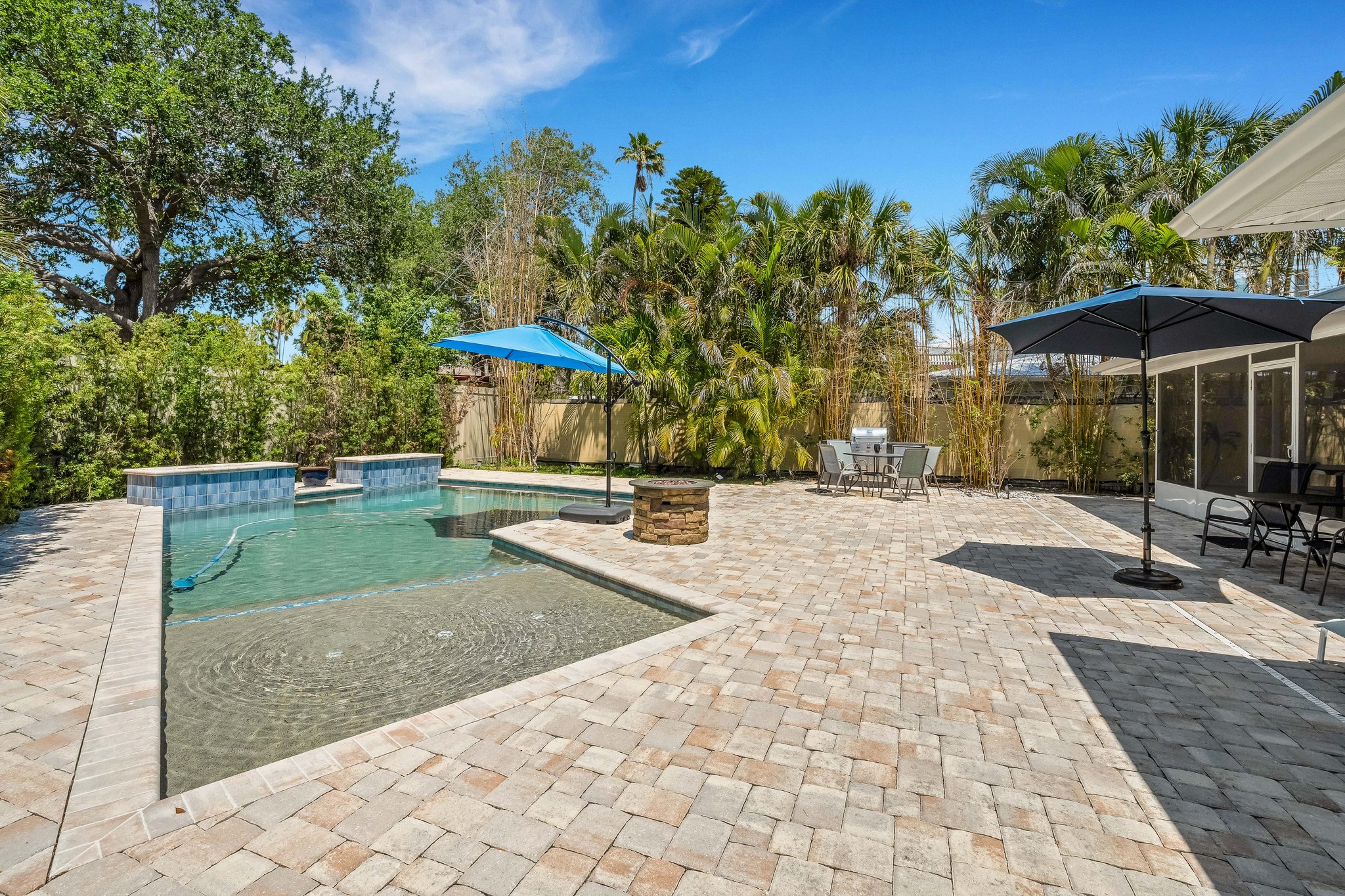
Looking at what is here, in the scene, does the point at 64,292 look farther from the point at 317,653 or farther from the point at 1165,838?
the point at 1165,838

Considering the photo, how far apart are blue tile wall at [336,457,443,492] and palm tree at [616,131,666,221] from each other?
9.60 meters

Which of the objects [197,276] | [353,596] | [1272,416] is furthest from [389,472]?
[1272,416]

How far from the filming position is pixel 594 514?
7582 millimetres

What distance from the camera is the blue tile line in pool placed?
4.25m

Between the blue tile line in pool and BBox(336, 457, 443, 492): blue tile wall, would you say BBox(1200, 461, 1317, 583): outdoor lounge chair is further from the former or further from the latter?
BBox(336, 457, 443, 492): blue tile wall

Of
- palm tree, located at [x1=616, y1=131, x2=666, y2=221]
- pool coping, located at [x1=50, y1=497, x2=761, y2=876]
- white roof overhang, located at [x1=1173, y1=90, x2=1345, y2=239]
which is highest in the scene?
palm tree, located at [x1=616, y1=131, x2=666, y2=221]

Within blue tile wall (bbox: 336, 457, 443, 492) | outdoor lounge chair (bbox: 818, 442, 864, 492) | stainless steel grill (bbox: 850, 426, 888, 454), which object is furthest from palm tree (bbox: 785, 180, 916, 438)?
blue tile wall (bbox: 336, 457, 443, 492)

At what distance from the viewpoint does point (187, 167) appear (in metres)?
13.9

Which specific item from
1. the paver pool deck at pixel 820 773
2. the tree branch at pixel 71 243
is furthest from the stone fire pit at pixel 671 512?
the tree branch at pixel 71 243

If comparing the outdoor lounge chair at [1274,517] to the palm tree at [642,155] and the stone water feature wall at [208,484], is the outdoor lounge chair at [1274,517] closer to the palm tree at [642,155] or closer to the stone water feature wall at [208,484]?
the stone water feature wall at [208,484]

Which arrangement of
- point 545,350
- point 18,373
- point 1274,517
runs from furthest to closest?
point 545,350 → point 18,373 → point 1274,517

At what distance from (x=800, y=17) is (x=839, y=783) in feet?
36.4

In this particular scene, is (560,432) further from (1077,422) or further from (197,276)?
(1077,422)

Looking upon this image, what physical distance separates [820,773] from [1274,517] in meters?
5.98
